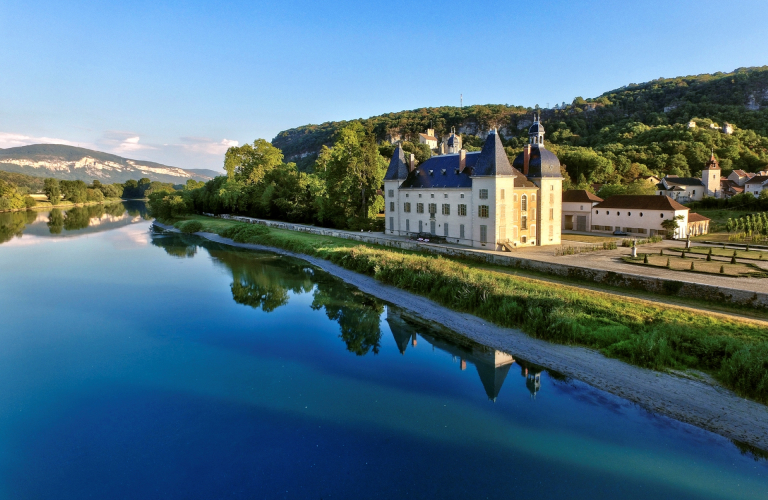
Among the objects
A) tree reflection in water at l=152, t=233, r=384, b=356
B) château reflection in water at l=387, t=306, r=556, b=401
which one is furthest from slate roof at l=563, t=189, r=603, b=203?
château reflection in water at l=387, t=306, r=556, b=401

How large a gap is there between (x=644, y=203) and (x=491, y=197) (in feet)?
57.7

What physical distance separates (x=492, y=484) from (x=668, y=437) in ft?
17.7

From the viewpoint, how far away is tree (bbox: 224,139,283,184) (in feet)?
230

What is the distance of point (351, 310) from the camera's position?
25.2m

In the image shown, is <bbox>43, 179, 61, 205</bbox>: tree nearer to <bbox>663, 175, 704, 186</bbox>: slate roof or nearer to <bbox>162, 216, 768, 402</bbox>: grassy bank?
<bbox>162, 216, 768, 402</bbox>: grassy bank

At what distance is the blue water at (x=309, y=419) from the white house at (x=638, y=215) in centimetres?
2887

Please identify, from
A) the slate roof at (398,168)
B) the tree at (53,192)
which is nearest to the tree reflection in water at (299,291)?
the slate roof at (398,168)

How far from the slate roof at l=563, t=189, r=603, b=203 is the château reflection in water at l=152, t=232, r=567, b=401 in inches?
1113

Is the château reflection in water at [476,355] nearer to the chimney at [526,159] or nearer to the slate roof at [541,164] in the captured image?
the slate roof at [541,164]

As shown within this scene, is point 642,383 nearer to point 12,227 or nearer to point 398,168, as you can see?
point 398,168

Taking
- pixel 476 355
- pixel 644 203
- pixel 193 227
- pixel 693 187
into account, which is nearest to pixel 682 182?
pixel 693 187

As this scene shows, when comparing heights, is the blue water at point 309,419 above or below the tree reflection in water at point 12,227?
below

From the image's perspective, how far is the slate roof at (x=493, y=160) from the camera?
3278 cm

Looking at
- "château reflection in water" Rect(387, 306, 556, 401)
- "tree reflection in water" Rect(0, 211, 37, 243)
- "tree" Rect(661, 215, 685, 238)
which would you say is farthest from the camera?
"tree reflection in water" Rect(0, 211, 37, 243)
